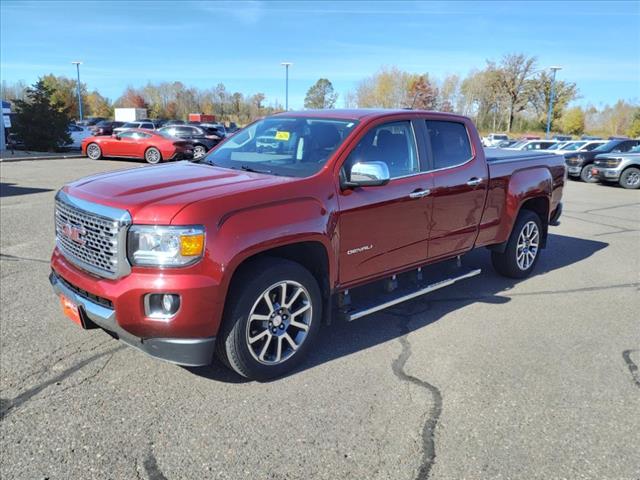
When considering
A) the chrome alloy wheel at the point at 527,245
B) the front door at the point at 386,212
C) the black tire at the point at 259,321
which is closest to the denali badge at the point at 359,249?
the front door at the point at 386,212

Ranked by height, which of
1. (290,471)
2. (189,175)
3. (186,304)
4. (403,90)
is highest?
(403,90)

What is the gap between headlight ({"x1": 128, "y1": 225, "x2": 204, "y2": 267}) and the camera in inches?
121

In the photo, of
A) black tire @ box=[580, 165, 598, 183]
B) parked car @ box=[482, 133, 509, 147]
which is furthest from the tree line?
black tire @ box=[580, 165, 598, 183]

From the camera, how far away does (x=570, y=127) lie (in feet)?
246

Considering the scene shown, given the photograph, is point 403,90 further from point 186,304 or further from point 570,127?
point 186,304

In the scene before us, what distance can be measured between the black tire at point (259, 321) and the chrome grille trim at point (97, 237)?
72 cm

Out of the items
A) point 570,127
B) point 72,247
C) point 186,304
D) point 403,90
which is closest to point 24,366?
A: point 72,247

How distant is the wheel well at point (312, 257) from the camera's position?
12.2 feet

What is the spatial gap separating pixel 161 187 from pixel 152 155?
63.5 feet

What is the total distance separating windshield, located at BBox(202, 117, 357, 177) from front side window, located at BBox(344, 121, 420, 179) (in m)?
0.18

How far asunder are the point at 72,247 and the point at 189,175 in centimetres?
98

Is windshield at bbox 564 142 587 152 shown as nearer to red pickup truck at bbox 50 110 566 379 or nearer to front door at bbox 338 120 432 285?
red pickup truck at bbox 50 110 566 379

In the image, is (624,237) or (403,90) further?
(403,90)

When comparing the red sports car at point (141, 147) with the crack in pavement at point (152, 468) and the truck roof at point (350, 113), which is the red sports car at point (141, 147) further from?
the crack in pavement at point (152, 468)
